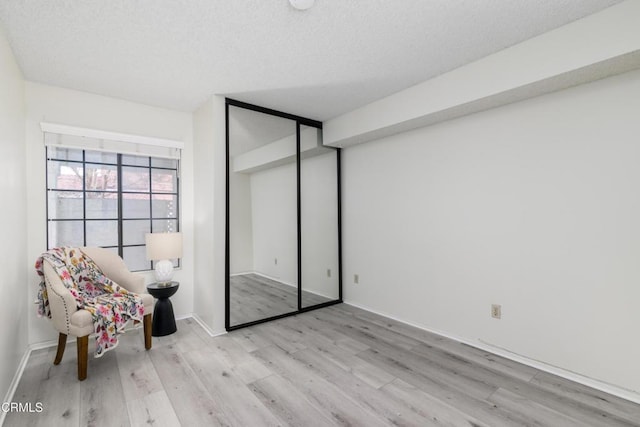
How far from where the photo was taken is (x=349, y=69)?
269 centimetres

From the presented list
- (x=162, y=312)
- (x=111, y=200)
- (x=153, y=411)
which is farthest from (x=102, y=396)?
(x=111, y=200)

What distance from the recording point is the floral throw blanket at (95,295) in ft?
7.85

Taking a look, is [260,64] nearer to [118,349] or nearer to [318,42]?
[318,42]

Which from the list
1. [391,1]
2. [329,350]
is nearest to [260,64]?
[391,1]

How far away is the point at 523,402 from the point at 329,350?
1.48m

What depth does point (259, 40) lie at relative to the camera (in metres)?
2.21

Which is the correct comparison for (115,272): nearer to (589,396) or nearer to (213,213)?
(213,213)

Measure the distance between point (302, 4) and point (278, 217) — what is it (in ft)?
7.82

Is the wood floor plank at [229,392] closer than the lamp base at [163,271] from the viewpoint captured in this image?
Yes

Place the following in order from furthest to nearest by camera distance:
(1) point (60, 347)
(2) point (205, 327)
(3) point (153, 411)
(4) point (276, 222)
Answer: (4) point (276, 222) → (2) point (205, 327) → (1) point (60, 347) → (3) point (153, 411)

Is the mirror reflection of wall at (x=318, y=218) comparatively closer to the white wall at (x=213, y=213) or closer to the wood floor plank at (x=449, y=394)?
the white wall at (x=213, y=213)

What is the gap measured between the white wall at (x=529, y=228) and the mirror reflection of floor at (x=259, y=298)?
116cm

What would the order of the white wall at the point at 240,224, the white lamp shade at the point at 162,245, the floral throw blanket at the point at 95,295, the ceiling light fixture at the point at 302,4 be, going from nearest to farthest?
the ceiling light fixture at the point at 302,4 → the floral throw blanket at the point at 95,295 → the white lamp shade at the point at 162,245 → the white wall at the point at 240,224

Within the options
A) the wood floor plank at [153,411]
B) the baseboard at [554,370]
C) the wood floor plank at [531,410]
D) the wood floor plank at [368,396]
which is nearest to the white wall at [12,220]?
the wood floor plank at [153,411]
